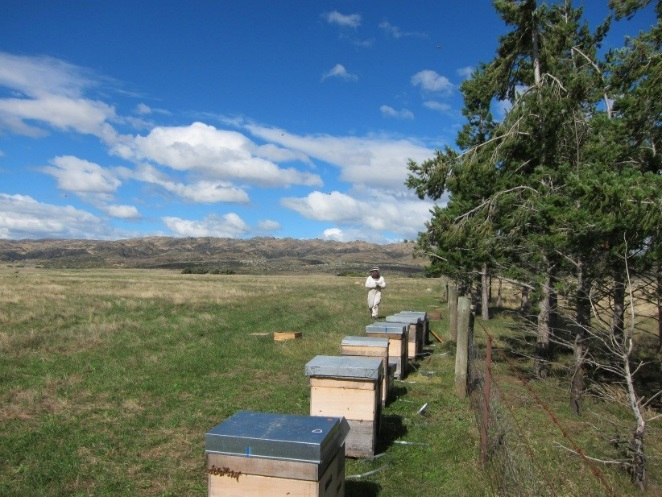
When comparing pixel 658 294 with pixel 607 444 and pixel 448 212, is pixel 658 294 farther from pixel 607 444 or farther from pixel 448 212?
pixel 448 212

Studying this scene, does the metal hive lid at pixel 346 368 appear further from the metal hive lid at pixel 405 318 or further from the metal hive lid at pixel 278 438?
the metal hive lid at pixel 405 318

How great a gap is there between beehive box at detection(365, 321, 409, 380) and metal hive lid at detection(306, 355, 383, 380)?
138 inches

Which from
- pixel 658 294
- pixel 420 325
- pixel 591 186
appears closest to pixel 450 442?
pixel 658 294

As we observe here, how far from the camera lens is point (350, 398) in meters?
6.82

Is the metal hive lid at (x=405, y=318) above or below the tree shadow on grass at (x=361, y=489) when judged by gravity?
above

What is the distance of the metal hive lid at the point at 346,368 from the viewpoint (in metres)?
6.62

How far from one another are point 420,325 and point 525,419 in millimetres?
5275

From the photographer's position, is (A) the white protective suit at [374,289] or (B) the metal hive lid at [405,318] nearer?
(B) the metal hive lid at [405,318]

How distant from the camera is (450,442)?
752 centimetres

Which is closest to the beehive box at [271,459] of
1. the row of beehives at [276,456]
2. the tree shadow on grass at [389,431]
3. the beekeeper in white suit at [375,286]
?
the row of beehives at [276,456]

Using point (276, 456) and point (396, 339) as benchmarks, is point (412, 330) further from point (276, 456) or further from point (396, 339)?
point (276, 456)

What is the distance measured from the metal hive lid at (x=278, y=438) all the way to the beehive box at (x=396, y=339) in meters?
6.13

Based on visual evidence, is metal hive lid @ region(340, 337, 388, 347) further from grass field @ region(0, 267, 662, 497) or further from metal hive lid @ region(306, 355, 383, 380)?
metal hive lid @ region(306, 355, 383, 380)

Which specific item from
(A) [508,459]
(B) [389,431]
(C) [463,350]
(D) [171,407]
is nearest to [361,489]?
(A) [508,459]
